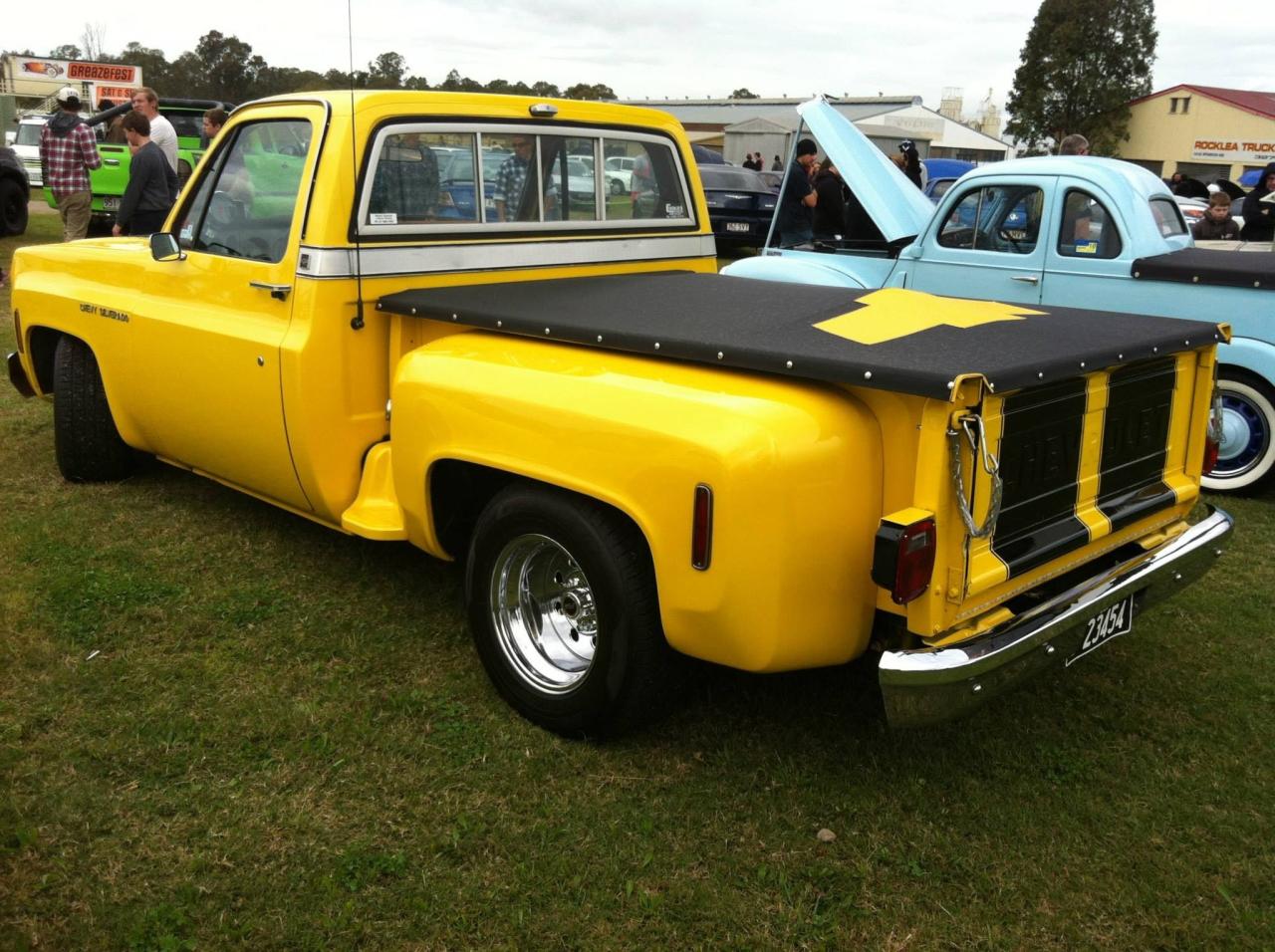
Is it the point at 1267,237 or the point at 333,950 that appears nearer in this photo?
the point at 333,950

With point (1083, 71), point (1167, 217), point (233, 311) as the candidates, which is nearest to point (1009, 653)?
point (233, 311)

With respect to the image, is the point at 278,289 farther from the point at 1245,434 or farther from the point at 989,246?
the point at 1245,434

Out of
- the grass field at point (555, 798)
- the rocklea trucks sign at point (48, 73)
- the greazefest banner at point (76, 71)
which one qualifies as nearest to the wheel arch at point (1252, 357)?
the grass field at point (555, 798)

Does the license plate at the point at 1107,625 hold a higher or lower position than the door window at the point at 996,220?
lower

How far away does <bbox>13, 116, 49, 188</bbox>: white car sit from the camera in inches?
762

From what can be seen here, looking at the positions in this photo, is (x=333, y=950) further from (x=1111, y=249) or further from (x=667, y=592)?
(x=1111, y=249)

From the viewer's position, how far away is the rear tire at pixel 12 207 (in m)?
14.3

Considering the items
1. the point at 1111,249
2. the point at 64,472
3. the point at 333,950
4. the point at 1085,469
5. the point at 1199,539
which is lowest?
the point at 333,950

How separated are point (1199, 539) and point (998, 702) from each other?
0.84 metres

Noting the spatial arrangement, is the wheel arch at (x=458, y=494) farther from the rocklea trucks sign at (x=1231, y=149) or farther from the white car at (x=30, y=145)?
the rocklea trucks sign at (x=1231, y=149)

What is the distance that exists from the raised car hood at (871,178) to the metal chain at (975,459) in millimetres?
5114

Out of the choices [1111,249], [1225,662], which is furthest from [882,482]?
[1111,249]

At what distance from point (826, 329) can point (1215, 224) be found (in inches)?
323

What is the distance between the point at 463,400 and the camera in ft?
10.9
